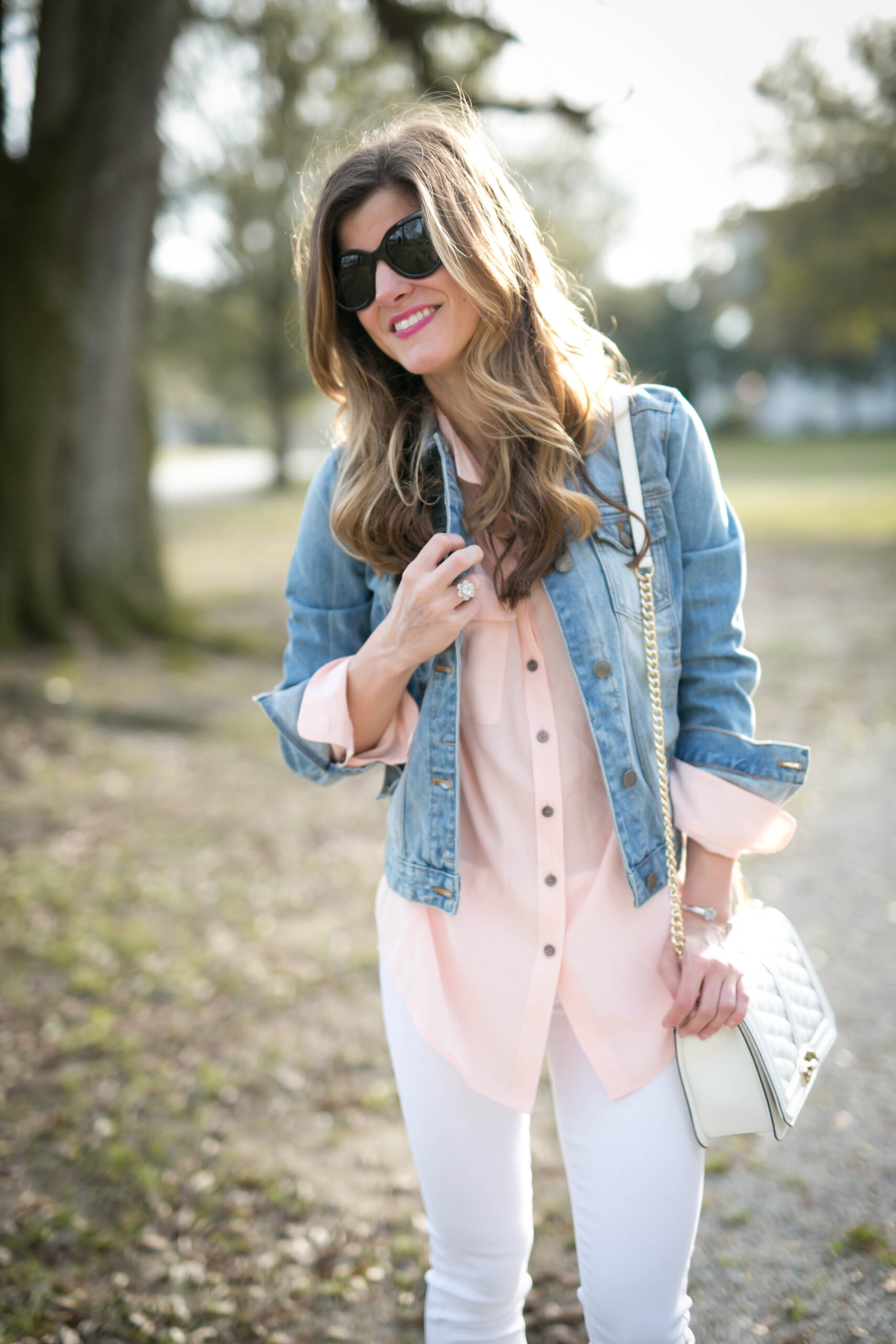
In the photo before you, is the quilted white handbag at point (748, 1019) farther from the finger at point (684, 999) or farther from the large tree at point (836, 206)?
the large tree at point (836, 206)

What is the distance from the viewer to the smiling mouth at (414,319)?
5.85ft

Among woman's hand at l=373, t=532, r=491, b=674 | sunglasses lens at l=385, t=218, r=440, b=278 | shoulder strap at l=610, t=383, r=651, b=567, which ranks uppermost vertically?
sunglasses lens at l=385, t=218, r=440, b=278

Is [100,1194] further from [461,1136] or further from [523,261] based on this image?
[523,261]

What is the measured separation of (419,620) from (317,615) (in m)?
0.35

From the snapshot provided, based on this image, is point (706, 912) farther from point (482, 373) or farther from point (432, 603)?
point (482, 373)

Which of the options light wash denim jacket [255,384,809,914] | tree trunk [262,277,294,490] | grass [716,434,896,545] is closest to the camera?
light wash denim jacket [255,384,809,914]

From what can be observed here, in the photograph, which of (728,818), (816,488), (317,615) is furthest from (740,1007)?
(816,488)

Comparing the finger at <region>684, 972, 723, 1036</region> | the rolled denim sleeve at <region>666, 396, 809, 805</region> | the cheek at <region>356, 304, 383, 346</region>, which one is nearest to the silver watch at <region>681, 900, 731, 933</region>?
the finger at <region>684, 972, 723, 1036</region>

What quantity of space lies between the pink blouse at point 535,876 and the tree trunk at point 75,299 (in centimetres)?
732

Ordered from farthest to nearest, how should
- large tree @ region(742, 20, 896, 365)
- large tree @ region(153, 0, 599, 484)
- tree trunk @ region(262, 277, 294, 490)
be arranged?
tree trunk @ region(262, 277, 294, 490) → large tree @ region(742, 20, 896, 365) → large tree @ region(153, 0, 599, 484)

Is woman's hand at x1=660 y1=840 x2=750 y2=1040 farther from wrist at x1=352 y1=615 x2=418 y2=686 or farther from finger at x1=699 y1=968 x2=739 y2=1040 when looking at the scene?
wrist at x1=352 y1=615 x2=418 y2=686

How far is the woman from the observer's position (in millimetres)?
1726

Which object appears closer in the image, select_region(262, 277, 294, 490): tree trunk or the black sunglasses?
the black sunglasses

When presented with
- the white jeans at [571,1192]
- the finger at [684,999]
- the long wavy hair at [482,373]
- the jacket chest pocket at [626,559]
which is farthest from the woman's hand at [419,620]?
the finger at [684,999]
